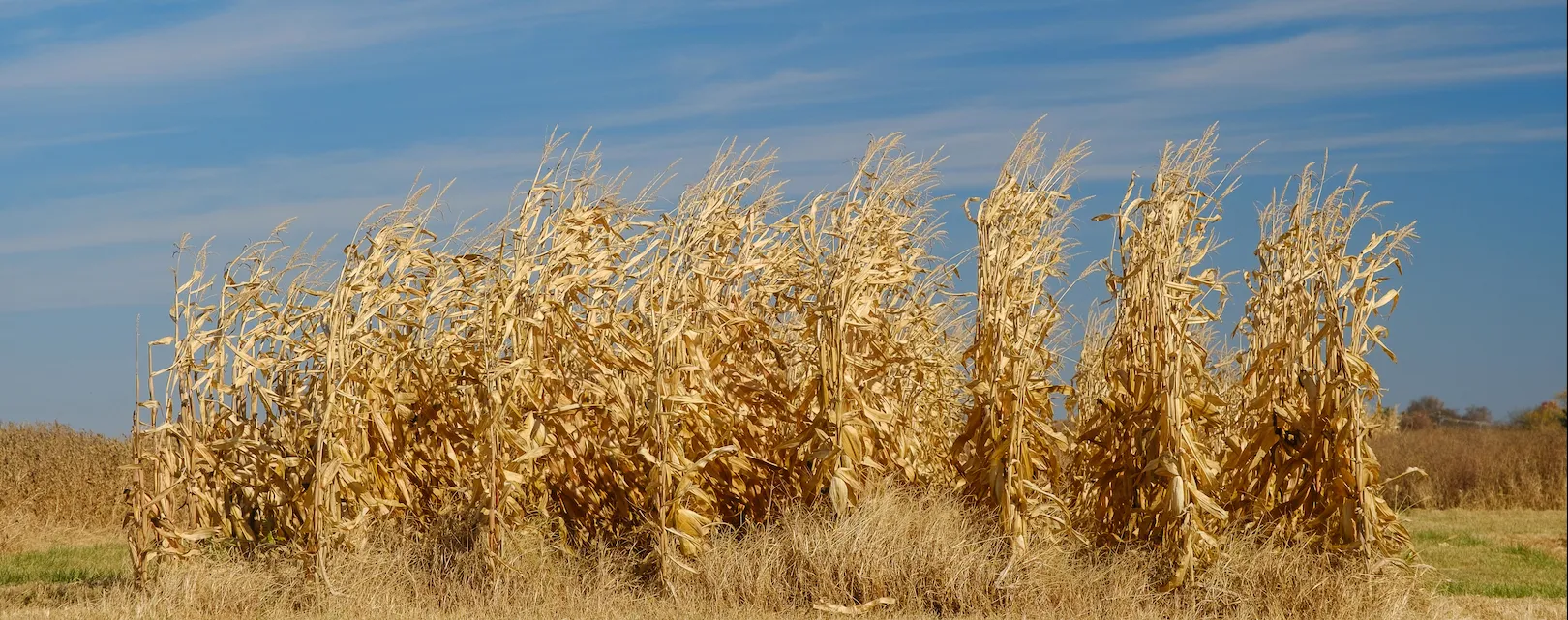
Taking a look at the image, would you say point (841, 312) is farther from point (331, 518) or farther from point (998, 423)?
point (331, 518)

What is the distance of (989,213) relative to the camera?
637 cm

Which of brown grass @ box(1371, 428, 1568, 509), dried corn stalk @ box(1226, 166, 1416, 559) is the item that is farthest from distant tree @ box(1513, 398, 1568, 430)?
dried corn stalk @ box(1226, 166, 1416, 559)

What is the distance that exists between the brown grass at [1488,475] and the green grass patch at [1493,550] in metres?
0.72

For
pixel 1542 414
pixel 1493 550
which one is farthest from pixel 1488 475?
pixel 1542 414

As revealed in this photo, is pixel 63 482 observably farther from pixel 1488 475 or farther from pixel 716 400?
pixel 1488 475

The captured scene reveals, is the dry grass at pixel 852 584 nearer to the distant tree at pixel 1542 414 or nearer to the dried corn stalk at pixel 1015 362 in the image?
the dried corn stalk at pixel 1015 362

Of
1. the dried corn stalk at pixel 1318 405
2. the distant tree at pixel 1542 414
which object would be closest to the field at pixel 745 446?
the dried corn stalk at pixel 1318 405

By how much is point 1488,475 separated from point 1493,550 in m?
5.98

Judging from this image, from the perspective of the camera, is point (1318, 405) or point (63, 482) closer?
point (1318, 405)

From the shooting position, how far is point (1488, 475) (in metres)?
16.1

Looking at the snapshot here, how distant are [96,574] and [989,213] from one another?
21.7 ft

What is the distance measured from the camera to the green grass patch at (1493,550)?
8.45 meters

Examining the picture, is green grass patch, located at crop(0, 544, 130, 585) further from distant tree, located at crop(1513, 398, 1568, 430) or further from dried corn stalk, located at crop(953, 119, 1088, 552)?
distant tree, located at crop(1513, 398, 1568, 430)

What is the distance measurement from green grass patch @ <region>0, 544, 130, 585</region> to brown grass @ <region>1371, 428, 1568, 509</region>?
47.0 ft
